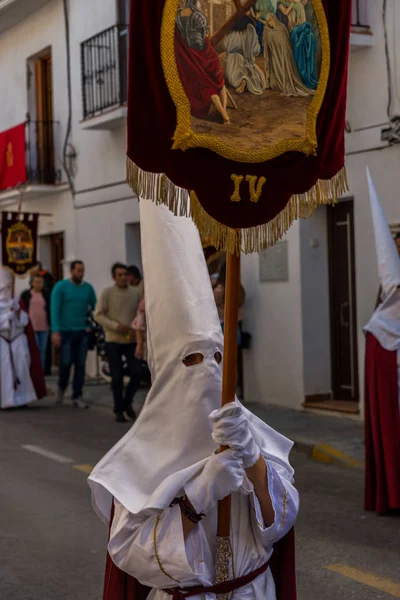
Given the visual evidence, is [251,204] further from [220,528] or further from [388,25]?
[388,25]

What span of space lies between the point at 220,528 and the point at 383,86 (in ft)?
27.3

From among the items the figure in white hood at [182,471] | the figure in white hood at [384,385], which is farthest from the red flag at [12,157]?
the figure in white hood at [182,471]

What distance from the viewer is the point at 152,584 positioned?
10.6 ft

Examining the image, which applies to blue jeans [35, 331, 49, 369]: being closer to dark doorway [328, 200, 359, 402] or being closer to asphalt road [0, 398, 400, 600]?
dark doorway [328, 200, 359, 402]

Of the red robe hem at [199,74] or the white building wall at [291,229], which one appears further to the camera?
the white building wall at [291,229]

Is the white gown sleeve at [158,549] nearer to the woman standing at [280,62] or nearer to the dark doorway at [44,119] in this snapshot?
the woman standing at [280,62]

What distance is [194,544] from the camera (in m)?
3.21

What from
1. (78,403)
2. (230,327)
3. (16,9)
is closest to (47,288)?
(78,403)

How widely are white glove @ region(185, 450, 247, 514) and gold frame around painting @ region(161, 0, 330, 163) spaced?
0.93 m

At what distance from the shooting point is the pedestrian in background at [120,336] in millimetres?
11711

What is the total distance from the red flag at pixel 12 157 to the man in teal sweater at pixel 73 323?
18.6ft

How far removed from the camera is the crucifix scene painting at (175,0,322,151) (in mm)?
3039

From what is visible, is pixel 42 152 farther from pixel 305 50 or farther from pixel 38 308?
pixel 305 50

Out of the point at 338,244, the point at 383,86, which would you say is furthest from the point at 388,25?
the point at 338,244
